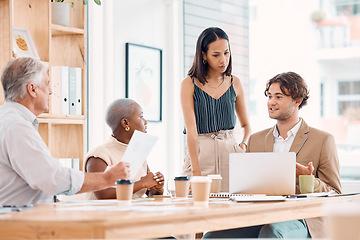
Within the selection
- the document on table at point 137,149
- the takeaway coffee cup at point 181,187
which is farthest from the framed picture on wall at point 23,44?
the takeaway coffee cup at point 181,187

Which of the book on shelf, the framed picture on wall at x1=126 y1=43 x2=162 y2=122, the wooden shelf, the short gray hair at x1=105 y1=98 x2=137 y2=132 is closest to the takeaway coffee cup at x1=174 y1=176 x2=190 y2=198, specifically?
the short gray hair at x1=105 y1=98 x2=137 y2=132

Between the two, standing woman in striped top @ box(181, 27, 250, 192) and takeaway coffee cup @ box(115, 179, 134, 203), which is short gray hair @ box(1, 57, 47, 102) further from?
standing woman in striped top @ box(181, 27, 250, 192)

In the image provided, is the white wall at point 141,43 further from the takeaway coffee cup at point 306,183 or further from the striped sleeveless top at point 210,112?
the takeaway coffee cup at point 306,183

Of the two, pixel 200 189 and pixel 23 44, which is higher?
pixel 23 44

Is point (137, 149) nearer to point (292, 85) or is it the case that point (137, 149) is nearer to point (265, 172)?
point (265, 172)

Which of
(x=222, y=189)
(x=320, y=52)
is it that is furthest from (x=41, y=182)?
(x=320, y=52)

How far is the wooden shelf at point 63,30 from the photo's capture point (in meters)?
3.41

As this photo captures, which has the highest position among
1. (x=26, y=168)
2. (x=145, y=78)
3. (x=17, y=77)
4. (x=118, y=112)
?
(x=145, y=78)

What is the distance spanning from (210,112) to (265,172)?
88 cm

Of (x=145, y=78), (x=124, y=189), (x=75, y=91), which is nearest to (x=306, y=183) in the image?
(x=124, y=189)

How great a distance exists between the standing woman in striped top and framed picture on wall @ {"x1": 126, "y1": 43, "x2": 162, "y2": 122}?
1.28 meters

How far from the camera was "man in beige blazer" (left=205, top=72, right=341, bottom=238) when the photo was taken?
245cm

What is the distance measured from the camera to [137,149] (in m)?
2.21

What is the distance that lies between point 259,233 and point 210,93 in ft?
3.04
